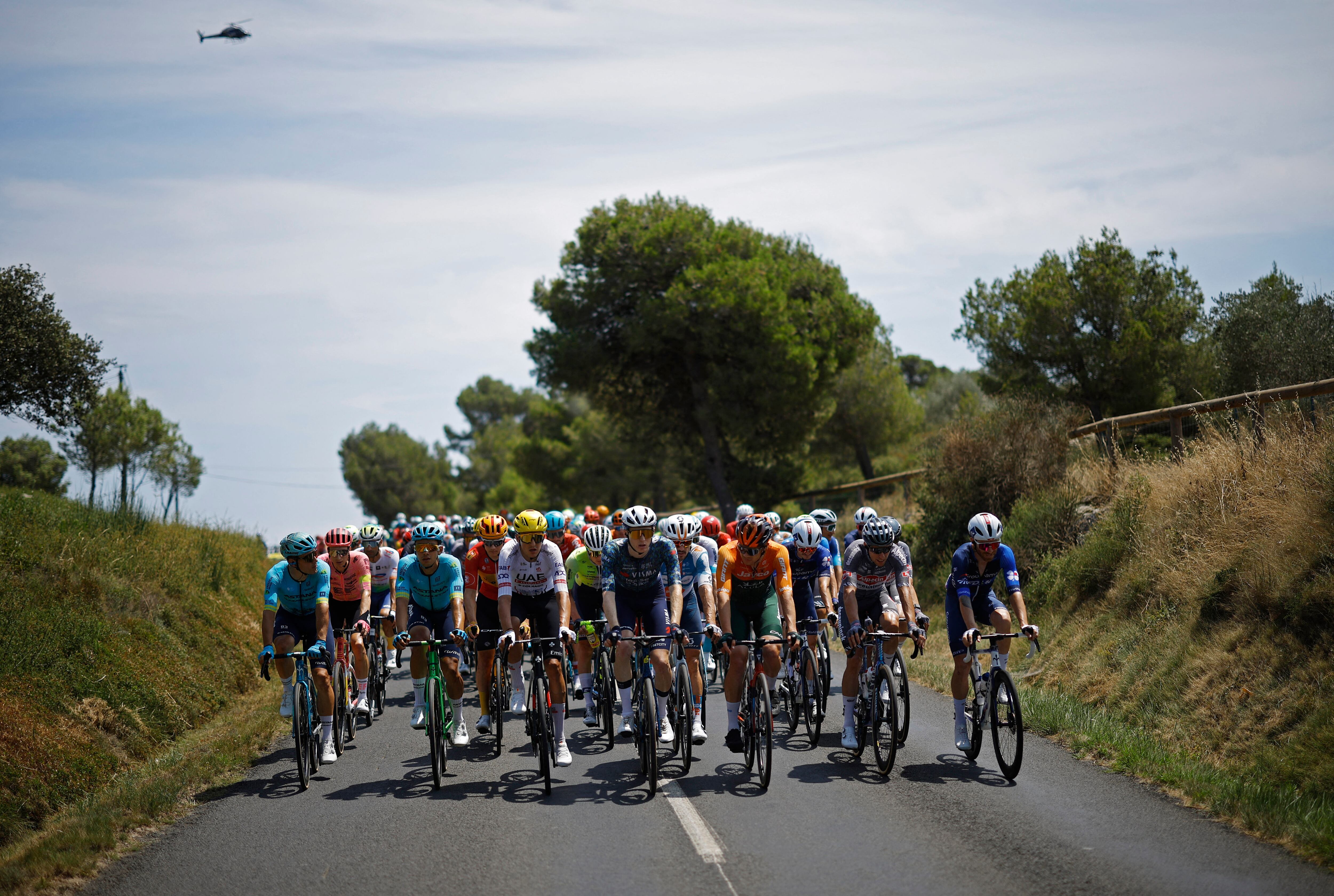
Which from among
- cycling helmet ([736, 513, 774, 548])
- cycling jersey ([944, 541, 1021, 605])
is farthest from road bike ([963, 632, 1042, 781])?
cycling helmet ([736, 513, 774, 548])

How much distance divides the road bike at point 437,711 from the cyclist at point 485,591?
62cm

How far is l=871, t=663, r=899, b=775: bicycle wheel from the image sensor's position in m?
8.77

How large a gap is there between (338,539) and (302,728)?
2.13 meters

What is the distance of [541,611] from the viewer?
10328mm

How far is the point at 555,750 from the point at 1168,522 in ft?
29.1

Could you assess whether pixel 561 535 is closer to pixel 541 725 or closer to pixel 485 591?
pixel 485 591

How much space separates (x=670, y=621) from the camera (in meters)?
9.75

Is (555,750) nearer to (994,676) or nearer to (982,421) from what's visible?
(994,676)

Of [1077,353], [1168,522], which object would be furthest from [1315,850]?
[1077,353]

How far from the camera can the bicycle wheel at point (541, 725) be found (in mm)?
8555

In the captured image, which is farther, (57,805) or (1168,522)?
(1168,522)

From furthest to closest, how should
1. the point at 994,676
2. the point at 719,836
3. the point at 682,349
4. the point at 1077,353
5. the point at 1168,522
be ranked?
the point at 682,349 → the point at 1077,353 → the point at 1168,522 → the point at 994,676 → the point at 719,836

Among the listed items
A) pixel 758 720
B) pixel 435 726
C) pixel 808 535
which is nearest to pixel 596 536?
pixel 808 535

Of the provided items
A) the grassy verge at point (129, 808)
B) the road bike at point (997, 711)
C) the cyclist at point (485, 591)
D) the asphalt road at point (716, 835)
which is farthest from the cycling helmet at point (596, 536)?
the grassy verge at point (129, 808)
